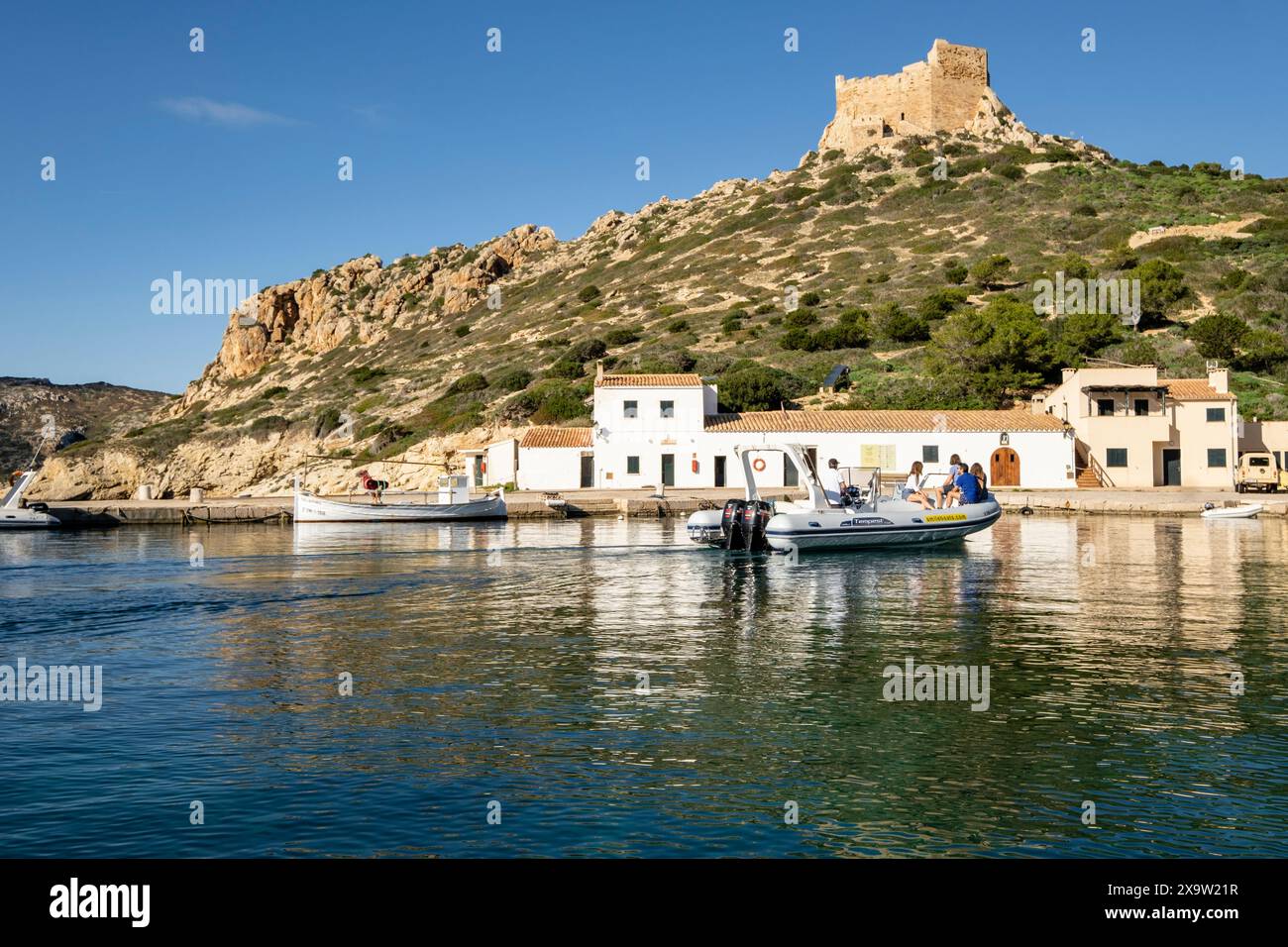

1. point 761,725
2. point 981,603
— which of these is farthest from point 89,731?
point 981,603

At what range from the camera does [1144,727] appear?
10555 millimetres

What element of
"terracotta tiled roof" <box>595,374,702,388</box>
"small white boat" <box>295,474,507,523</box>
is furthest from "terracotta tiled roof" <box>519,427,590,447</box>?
"small white boat" <box>295,474,507,523</box>

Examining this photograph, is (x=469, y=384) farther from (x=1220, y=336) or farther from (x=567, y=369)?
(x=1220, y=336)

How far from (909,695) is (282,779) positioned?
22.5ft

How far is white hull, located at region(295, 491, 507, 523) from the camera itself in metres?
44.6

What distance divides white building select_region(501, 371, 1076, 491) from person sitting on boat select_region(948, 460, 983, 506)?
20.4m

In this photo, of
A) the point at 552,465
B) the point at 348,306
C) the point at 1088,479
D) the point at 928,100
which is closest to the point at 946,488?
the point at 1088,479

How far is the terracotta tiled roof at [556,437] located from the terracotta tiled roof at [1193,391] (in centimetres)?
2971

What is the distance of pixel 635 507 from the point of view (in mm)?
46750

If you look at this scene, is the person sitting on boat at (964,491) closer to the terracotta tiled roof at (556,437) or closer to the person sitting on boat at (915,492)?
the person sitting on boat at (915,492)

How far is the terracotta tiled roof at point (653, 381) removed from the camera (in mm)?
53438

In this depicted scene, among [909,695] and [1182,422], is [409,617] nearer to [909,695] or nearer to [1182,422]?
[909,695]

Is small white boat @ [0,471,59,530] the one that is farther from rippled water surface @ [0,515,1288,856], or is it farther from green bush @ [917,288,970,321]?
green bush @ [917,288,970,321]

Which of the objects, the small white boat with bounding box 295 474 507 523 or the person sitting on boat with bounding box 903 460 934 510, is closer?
the person sitting on boat with bounding box 903 460 934 510
